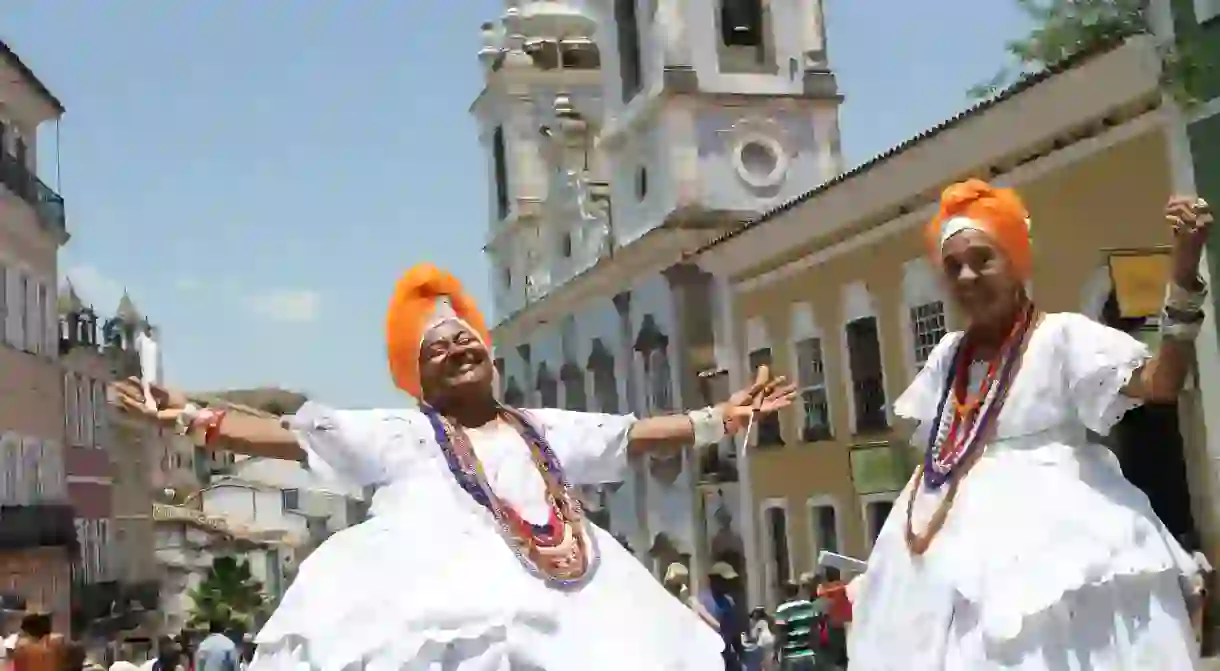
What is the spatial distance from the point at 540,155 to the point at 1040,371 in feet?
102

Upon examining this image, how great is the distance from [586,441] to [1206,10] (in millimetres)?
9681

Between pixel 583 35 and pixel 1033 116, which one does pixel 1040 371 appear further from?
pixel 583 35

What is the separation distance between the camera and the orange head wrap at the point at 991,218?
455cm

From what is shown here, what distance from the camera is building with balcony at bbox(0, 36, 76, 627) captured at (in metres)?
22.6

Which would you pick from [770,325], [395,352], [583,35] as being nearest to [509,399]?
[583,35]

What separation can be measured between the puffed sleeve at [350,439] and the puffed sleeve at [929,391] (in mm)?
1567

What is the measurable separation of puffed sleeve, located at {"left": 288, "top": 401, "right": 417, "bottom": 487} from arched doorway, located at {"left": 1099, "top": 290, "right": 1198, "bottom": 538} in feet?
31.2

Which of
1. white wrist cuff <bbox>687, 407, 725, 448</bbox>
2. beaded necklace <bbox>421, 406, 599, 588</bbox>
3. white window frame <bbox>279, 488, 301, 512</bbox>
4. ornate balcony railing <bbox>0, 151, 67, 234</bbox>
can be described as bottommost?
beaded necklace <bbox>421, 406, 599, 588</bbox>

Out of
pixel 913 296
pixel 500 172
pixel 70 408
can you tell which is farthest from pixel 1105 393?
pixel 500 172

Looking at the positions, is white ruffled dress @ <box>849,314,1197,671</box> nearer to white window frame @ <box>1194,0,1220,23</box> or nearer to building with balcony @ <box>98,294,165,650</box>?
white window frame @ <box>1194,0,1220,23</box>

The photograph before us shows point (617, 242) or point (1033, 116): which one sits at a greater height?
point (617, 242)

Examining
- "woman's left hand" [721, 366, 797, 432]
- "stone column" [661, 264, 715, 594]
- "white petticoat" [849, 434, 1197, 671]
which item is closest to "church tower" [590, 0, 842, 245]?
"stone column" [661, 264, 715, 594]

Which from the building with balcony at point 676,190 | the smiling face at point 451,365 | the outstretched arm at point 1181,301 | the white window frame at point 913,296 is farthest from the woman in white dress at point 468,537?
the building with balcony at point 676,190

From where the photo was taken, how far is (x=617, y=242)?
27422 mm
